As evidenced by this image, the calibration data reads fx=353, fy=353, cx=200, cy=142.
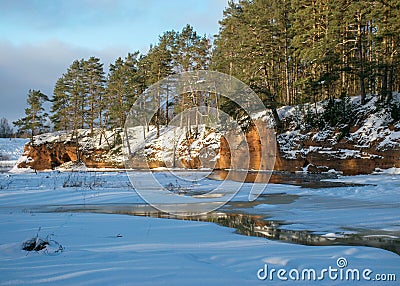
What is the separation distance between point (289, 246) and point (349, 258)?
1.03 meters

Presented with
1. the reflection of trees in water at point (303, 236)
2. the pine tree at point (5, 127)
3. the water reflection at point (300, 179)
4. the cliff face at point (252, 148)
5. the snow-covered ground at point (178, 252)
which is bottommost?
the reflection of trees in water at point (303, 236)

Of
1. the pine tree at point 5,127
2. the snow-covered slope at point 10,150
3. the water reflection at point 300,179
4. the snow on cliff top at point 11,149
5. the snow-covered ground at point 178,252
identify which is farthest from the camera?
the pine tree at point 5,127

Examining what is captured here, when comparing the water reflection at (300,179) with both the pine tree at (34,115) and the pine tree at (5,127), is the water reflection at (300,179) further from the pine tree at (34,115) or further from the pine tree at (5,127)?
the pine tree at (5,127)

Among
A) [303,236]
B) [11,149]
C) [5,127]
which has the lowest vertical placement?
[303,236]

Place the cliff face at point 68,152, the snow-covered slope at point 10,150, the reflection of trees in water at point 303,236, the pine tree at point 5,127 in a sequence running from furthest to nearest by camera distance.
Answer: the pine tree at point 5,127 < the snow-covered slope at point 10,150 < the cliff face at point 68,152 < the reflection of trees in water at point 303,236

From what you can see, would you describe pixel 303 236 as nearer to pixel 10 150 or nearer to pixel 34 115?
pixel 34 115

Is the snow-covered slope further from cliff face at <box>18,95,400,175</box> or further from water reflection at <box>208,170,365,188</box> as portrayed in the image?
water reflection at <box>208,170,365,188</box>

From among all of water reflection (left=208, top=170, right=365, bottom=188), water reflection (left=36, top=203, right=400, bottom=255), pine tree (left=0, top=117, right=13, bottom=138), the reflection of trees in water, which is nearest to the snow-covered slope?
pine tree (left=0, top=117, right=13, bottom=138)

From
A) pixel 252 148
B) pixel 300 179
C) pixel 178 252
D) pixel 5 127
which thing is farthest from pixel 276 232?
pixel 5 127

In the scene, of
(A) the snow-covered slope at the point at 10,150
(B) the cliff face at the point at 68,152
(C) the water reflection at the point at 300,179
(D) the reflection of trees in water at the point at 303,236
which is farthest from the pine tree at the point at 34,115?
(D) the reflection of trees in water at the point at 303,236

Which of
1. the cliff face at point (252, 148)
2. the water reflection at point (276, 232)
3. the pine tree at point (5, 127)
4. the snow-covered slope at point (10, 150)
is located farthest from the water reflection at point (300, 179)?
the pine tree at point (5, 127)

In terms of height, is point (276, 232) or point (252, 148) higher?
point (252, 148)

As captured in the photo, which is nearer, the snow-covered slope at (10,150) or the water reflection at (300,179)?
the water reflection at (300,179)

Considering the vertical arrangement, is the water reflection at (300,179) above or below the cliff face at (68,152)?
below
